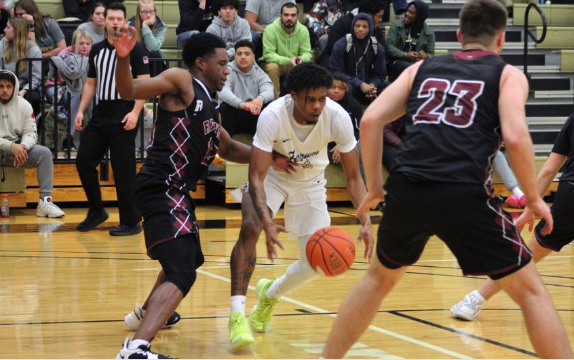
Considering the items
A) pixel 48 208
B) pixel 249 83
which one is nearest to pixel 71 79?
pixel 48 208

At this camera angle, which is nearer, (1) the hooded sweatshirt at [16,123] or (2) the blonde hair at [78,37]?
(1) the hooded sweatshirt at [16,123]

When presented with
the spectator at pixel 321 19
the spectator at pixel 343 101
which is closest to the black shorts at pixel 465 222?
the spectator at pixel 343 101

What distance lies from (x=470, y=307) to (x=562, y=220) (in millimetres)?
774

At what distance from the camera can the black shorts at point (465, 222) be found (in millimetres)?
4023

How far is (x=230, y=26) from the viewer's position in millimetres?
12586

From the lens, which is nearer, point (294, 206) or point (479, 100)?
point (479, 100)

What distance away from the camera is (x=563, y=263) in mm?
8438

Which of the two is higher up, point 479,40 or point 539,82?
point 479,40

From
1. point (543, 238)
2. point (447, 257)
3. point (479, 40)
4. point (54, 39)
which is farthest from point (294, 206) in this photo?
point (54, 39)

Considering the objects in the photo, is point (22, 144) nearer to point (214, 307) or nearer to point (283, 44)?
point (283, 44)

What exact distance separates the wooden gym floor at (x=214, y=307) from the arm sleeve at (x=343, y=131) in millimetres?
1097

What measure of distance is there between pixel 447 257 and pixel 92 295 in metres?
3.39

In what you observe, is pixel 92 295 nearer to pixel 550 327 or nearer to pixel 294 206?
pixel 294 206

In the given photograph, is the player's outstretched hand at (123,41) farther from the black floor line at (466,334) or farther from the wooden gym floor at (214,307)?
the black floor line at (466,334)
